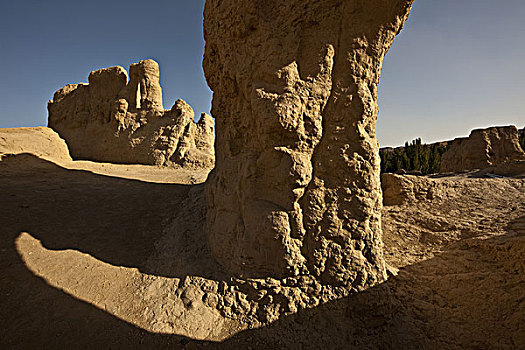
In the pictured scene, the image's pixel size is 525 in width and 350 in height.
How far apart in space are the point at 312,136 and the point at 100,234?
12.8ft

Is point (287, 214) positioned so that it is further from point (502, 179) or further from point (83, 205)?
point (502, 179)

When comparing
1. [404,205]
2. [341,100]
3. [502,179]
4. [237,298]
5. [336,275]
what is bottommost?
[237,298]

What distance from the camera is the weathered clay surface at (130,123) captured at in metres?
9.28

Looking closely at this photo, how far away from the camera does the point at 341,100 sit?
309 centimetres

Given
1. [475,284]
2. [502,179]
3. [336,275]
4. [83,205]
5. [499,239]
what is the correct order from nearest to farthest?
1. [336,275]
2. [475,284]
3. [499,239]
4. [83,205]
5. [502,179]

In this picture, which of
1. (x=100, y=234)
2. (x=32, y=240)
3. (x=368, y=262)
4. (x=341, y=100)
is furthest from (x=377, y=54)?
(x=32, y=240)

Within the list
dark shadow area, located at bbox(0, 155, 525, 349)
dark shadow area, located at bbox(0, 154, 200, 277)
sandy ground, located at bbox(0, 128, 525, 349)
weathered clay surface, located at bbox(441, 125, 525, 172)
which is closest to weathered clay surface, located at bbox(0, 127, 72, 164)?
dark shadow area, located at bbox(0, 154, 200, 277)

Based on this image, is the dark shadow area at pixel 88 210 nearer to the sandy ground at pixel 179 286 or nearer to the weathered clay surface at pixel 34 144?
the sandy ground at pixel 179 286

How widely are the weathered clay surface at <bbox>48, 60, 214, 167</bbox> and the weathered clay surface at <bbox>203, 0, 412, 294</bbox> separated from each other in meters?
6.88

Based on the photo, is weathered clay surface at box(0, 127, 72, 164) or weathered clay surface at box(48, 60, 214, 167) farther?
weathered clay surface at box(48, 60, 214, 167)

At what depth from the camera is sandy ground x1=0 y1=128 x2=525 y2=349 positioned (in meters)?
2.79

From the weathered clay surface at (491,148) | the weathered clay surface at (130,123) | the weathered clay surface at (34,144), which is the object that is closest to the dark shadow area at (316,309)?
the weathered clay surface at (34,144)

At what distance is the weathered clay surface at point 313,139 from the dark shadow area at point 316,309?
50 cm

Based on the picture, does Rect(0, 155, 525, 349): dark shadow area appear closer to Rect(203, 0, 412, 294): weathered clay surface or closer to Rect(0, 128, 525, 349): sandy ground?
Rect(0, 128, 525, 349): sandy ground
